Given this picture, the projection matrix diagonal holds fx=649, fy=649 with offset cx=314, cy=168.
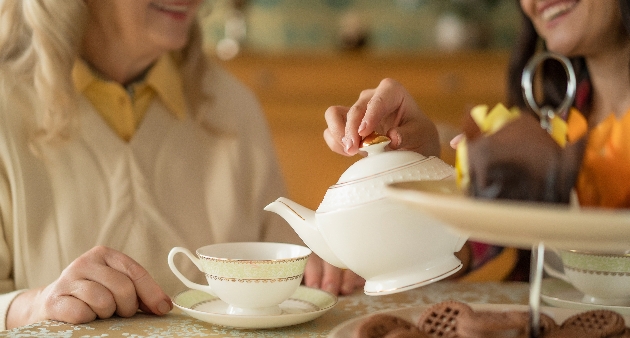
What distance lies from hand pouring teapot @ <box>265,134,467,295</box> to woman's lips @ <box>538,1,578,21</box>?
87 centimetres

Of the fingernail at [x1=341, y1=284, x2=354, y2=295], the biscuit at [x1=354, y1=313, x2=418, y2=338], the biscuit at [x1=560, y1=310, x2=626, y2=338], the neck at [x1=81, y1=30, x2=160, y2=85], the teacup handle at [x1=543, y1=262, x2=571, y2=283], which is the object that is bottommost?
the fingernail at [x1=341, y1=284, x2=354, y2=295]

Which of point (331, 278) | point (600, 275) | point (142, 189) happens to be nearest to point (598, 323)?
point (600, 275)

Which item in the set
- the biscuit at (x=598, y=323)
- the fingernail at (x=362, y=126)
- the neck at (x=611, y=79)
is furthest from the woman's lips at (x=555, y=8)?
the biscuit at (x=598, y=323)

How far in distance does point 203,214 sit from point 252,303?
1.99 ft

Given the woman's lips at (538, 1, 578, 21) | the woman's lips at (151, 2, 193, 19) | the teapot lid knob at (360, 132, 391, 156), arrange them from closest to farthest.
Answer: the teapot lid knob at (360, 132, 391, 156) → the woman's lips at (151, 2, 193, 19) → the woman's lips at (538, 1, 578, 21)

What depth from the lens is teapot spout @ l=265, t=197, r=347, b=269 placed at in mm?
712

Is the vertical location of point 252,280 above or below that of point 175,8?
below

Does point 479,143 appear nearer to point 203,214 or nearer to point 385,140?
point 385,140

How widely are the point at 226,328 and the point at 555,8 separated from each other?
1.06 m

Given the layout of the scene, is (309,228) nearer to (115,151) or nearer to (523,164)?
(523,164)

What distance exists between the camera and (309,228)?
72 centimetres

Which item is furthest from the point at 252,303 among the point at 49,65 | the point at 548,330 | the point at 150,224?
the point at 49,65

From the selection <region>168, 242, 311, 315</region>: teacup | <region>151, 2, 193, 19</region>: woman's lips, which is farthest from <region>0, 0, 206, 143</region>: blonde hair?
<region>168, 242, 311, 315</region>: teacup

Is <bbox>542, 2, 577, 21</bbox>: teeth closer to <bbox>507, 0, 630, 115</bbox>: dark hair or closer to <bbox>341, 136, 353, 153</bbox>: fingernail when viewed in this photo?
<bbox>507, 0, 630, 115</bbox>: dark hair
